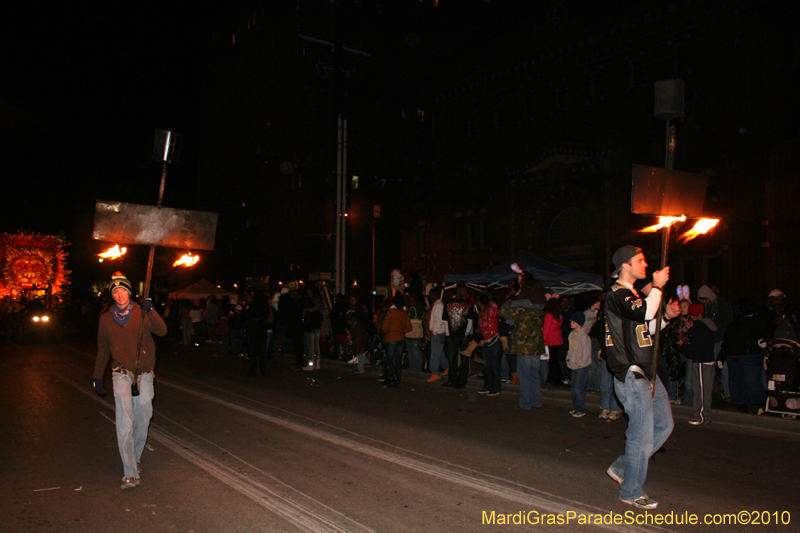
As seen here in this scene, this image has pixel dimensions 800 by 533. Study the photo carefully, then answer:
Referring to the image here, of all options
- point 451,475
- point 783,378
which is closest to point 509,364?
point 783,378

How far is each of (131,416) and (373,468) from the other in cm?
244

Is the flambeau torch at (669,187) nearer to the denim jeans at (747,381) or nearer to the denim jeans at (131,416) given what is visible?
the denim jeans at (747,381)

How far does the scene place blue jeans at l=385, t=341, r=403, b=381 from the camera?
12336 mm

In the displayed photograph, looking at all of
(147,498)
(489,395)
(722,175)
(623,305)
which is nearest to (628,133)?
(722,175)

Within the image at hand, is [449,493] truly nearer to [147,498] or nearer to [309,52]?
[147,498]

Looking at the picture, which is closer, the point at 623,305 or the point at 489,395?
the point at 623,305

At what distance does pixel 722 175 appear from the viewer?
69.8ft

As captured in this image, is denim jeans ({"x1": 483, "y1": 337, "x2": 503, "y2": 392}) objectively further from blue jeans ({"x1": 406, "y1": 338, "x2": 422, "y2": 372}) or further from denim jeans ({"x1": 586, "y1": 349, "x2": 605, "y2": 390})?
blue jeans ({"x1": 406, "y1": 338, "x2": 422, "y2": 372})

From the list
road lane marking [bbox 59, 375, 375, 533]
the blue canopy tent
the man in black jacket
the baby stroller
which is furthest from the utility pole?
the man in black jacket

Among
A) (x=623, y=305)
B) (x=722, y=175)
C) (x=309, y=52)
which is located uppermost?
(x=309, y=52)

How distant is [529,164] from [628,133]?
501cm

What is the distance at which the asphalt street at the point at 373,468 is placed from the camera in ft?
15.2

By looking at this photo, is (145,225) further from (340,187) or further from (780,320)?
(340,187)

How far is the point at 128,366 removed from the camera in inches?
220
